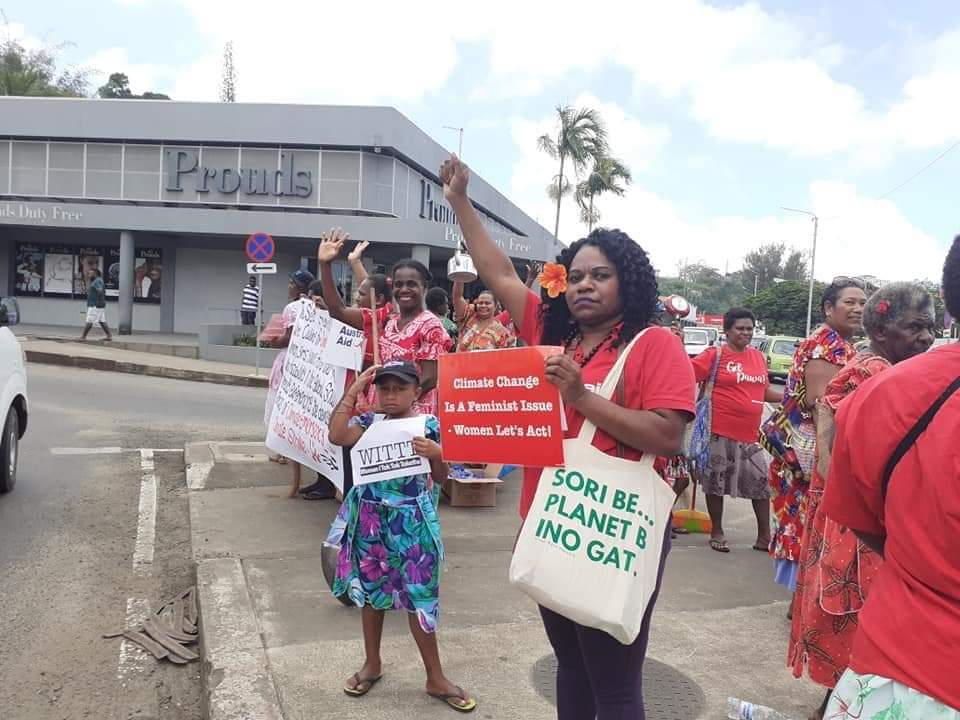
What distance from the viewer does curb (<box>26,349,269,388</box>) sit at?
15289 millimetres

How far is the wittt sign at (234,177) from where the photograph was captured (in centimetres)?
2302

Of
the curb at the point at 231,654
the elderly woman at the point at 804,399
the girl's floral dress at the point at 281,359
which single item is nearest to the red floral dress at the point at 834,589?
the elderly woman at the point at 804,399

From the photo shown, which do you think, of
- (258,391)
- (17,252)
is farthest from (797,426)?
(17,252)

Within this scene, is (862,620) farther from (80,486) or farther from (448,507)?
(80,486)

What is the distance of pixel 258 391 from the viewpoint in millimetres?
14320

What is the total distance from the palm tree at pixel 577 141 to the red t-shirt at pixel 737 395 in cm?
2394

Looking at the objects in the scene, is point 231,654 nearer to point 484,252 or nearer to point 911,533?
point 484,252

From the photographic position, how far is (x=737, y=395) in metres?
5.77

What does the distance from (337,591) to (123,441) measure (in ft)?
21.3

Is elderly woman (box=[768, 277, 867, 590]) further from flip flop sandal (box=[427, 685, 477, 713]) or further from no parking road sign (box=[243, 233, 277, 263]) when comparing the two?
no parking road sign (box=[243, 233, 277, 263])

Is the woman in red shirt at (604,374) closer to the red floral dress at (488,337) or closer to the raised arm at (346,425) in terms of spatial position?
the raised arm at (346,425)

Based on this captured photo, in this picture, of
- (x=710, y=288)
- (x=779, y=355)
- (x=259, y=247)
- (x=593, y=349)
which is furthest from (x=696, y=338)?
(x=710, y=288)

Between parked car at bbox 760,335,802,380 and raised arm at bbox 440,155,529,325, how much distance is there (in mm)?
22826

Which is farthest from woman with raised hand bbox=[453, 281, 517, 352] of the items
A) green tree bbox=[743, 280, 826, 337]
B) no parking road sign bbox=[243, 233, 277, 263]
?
green tree bbox=[743, 280, 826, 337]
